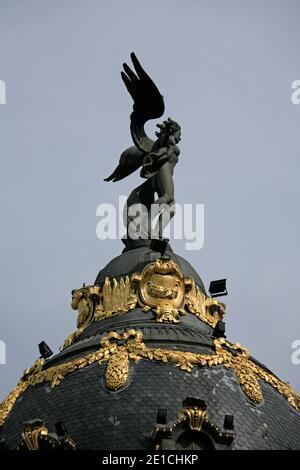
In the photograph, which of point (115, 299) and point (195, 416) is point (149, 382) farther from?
point (115, 299)

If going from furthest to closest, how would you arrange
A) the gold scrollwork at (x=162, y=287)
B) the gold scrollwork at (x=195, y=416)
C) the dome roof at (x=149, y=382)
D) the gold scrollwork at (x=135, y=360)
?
the gold scrollwork at (x=162, y=287)
the gold scrollwork at (x=135, y=360)
the dome roof at (x=149, y=382)
the gold scrollwork at (x=195, y=416)

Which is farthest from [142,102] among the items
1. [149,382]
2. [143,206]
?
[149,382]

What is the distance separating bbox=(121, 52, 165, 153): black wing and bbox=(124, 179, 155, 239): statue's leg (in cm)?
157

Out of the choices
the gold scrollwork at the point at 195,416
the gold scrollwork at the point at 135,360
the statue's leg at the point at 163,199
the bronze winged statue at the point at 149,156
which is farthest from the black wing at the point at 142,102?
the gold scrollwork at the point at 195,416

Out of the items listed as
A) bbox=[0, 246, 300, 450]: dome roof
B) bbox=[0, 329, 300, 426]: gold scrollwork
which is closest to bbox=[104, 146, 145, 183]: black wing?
bbox=[0, 246, 300, 450]: dome roof

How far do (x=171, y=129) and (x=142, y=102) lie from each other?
216 centimetres

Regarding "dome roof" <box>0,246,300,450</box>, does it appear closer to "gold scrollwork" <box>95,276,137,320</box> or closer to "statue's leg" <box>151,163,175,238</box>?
"gold scrollwork" <box>95,276,137,320</box>

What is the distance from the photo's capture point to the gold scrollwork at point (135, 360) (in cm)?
3722

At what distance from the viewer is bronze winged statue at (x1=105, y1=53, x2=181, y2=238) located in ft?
143

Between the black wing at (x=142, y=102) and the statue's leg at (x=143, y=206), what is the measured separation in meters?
1.57

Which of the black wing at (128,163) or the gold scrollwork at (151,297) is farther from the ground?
the black wing at (128,163)

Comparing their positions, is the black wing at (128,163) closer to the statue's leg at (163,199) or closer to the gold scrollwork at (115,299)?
the statue's leg at (163,199)
